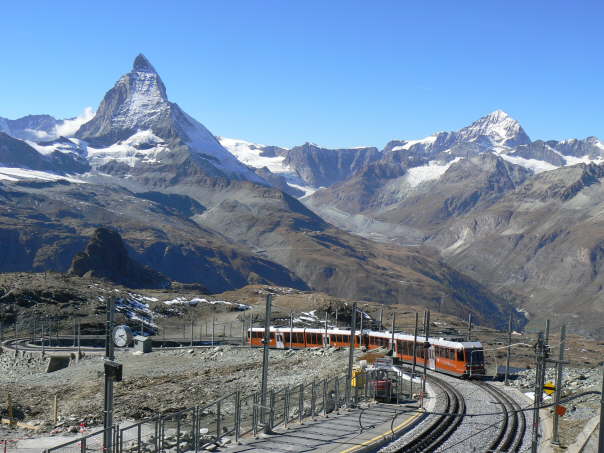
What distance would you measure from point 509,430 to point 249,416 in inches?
690

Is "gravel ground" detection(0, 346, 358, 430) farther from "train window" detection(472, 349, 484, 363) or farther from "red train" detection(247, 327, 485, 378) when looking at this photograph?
"train window" detection(472, 349, 484, 363)

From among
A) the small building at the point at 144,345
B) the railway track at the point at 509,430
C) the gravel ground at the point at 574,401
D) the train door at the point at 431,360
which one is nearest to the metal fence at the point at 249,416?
the railway track at the point at 509,430

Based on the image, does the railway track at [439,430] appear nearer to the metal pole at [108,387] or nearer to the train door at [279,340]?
the metal pole at [108,387]

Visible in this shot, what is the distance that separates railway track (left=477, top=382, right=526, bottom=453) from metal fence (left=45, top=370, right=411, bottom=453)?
727 cm

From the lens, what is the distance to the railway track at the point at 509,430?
119 feet

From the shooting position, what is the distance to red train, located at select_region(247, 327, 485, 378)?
66625 millimetres

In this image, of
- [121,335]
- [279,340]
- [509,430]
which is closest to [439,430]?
[509,430]

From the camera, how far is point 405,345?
261ft

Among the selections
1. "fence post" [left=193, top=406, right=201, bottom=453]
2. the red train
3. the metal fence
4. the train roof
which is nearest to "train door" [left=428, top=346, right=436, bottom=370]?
the red train

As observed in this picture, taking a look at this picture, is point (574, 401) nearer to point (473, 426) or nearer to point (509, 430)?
point (509, 430)

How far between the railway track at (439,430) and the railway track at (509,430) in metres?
2.42

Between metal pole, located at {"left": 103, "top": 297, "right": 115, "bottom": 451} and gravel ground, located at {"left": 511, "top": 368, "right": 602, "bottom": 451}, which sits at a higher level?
metal pole, located at {"left": 103, "top": 297, "right": 115, "bottom": 451}

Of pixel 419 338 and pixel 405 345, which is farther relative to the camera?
pixel 405 345

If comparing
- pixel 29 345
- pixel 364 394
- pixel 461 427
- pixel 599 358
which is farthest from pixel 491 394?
pixel 599 358
